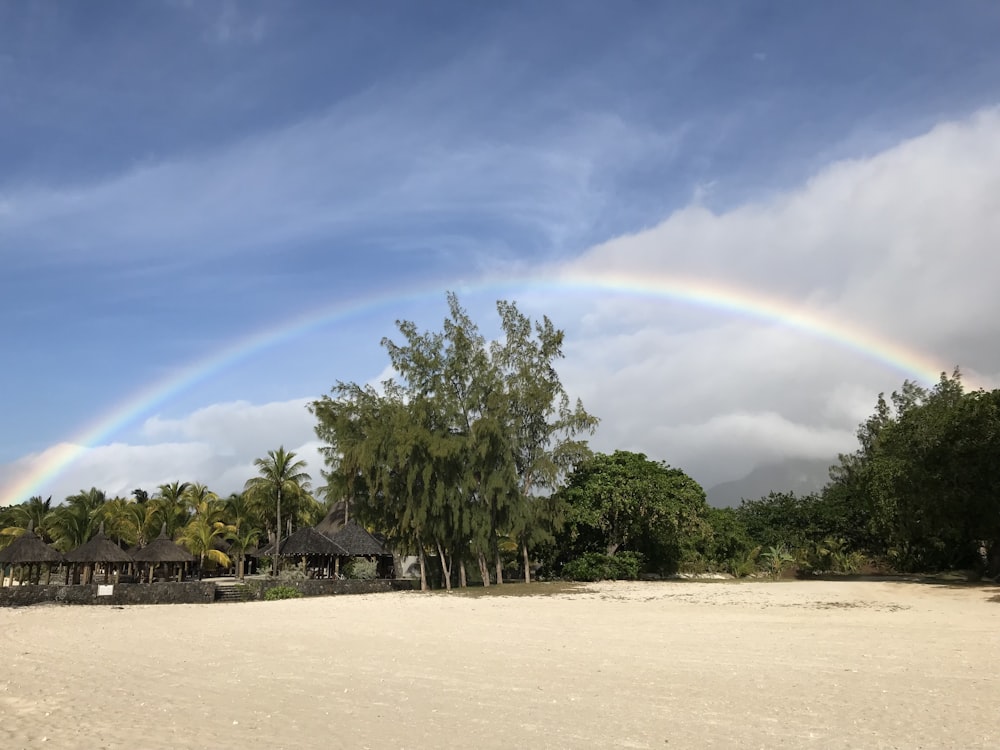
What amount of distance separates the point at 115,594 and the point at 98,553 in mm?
11601

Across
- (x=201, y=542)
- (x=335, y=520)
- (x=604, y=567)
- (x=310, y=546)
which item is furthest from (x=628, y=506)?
(x=201, y=542)

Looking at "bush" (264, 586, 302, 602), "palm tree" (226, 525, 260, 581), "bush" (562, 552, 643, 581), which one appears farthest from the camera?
"palm tree" (226, 525, 260, 581)

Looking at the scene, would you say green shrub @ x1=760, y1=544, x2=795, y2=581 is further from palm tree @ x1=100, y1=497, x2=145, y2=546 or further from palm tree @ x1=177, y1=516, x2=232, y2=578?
palm tree @ x1=100, y1=497, x2=145, y2=546

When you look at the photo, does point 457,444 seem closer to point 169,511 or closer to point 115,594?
point 115,594

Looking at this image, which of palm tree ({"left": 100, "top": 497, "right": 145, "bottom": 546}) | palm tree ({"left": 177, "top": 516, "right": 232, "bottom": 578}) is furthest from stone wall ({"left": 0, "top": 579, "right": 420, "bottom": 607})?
palm tree ({"left": 100, "top": 497, "right": 145, "bottom": 546})

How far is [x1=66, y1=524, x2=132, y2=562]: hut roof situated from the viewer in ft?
134

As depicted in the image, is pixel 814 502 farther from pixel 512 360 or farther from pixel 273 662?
pixel 273 662

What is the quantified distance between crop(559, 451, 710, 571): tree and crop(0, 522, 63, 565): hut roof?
28840 mm

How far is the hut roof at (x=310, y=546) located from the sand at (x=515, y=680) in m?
21.4

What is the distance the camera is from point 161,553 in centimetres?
4441

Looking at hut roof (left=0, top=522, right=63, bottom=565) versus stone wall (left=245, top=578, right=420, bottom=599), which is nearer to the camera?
stone wall (left=245, top=578, right=420, bottom=599)

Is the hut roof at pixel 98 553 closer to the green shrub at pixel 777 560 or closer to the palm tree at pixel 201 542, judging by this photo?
the palm tree at pixel 201 542

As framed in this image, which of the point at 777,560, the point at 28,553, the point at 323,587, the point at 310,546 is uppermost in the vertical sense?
the point at 28,553

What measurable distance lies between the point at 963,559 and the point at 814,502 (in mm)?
11918
